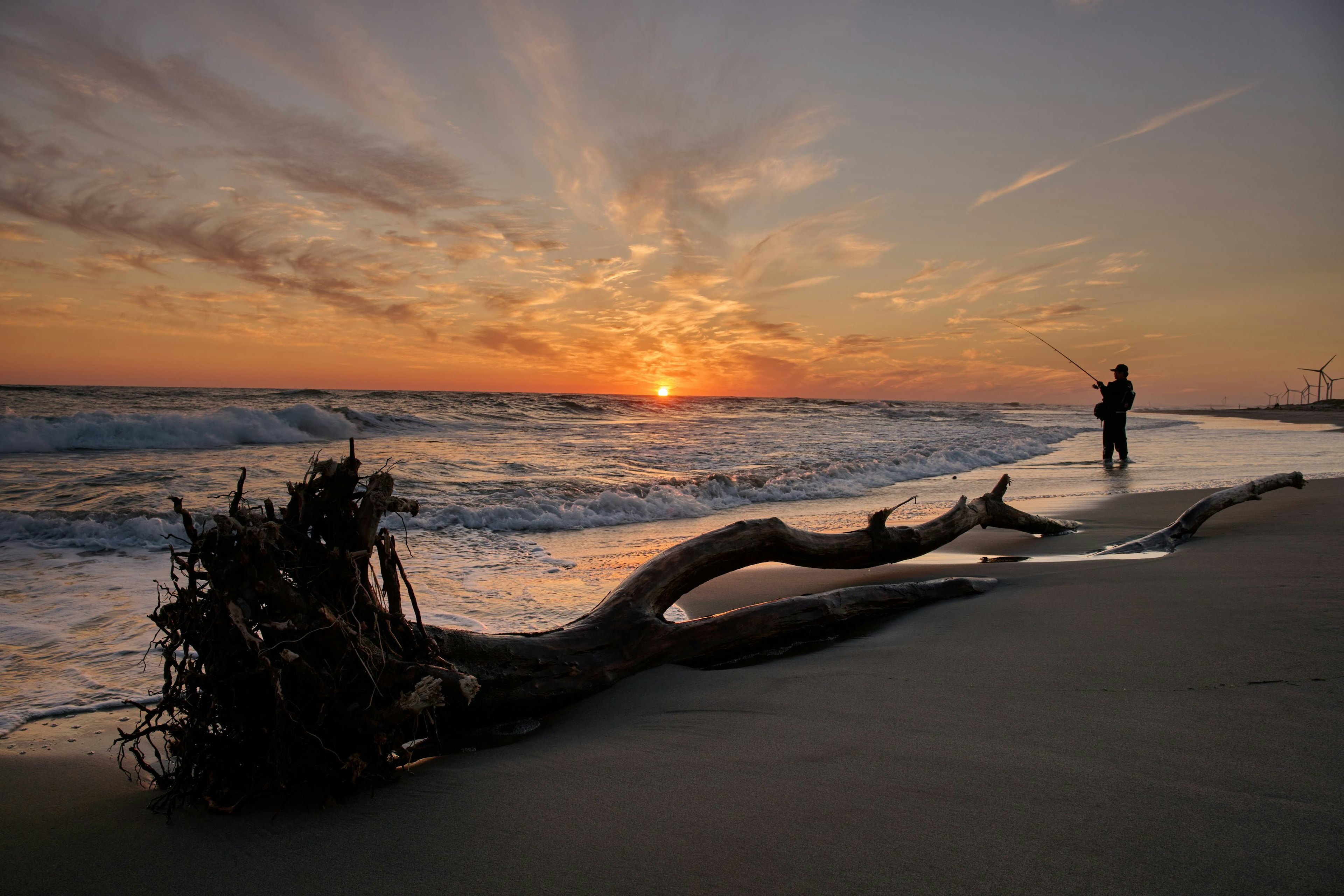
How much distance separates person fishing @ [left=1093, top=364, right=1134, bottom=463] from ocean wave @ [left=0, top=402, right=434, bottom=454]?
68.9ft

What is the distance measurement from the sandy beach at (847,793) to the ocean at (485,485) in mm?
917

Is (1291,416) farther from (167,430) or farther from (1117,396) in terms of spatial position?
(167,430)

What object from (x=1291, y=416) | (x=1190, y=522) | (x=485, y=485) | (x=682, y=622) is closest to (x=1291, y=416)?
(x=1291, y=416)

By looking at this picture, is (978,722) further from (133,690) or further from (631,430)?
(631,430)

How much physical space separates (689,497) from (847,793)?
8011 millimetres

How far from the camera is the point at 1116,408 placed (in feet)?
45.7

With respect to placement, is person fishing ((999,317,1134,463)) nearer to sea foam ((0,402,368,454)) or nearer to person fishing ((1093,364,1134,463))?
person fishing ((1093,364,1134,463))

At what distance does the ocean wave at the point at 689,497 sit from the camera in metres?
8.23

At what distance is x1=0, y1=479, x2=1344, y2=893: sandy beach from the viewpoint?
5.25 ft

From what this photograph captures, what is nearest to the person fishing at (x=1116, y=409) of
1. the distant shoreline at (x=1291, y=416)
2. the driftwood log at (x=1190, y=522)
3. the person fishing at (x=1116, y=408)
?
the person fishing at (x=1116, y=408)

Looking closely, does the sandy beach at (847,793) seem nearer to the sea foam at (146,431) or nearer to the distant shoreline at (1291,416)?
the sea foam at (146,431)

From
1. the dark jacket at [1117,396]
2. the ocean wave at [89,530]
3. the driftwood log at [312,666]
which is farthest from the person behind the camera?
the dark jacket at [1117,396]

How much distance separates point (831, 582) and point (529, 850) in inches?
151

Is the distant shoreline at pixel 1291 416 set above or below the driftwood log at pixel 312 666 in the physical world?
above
